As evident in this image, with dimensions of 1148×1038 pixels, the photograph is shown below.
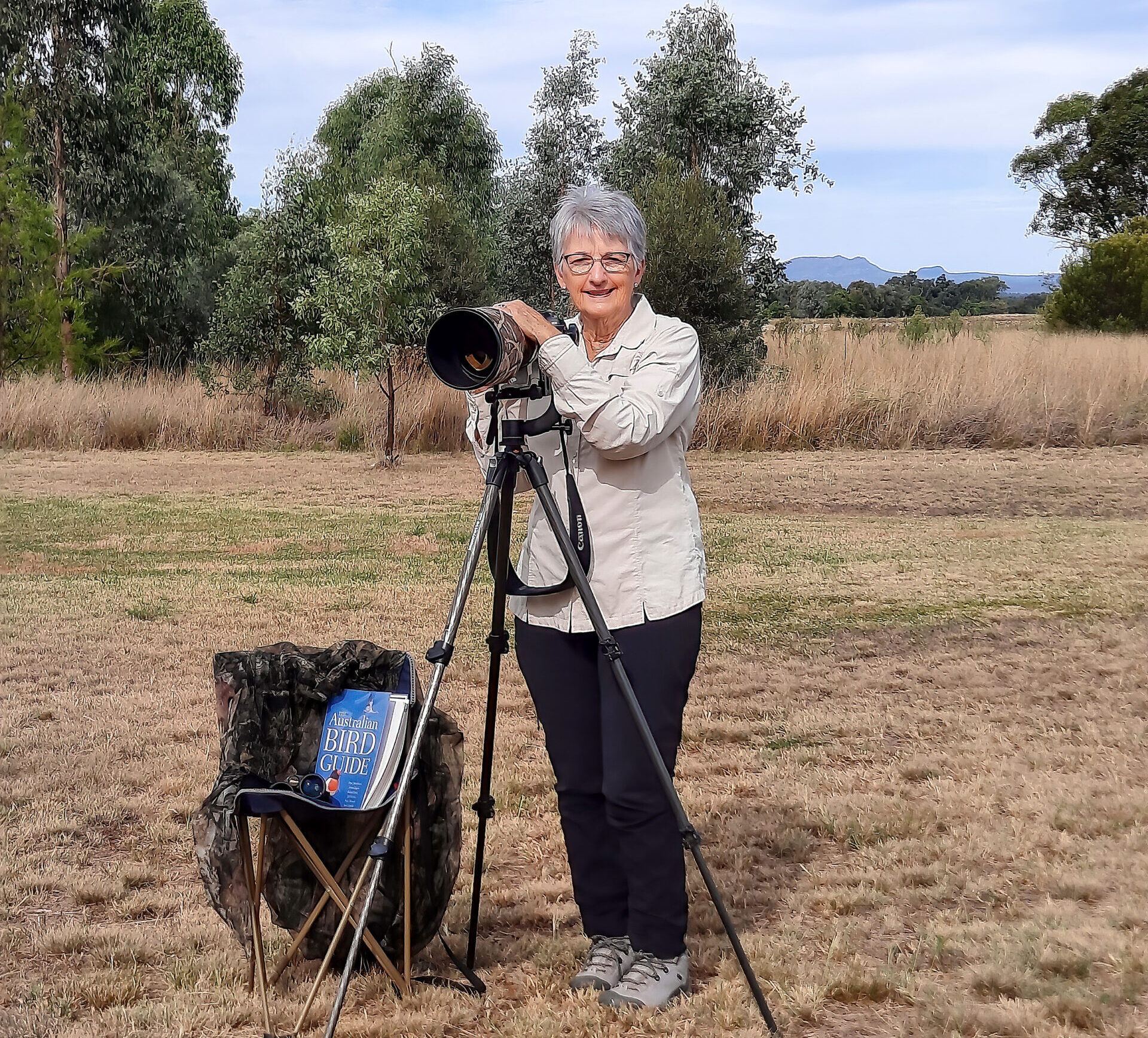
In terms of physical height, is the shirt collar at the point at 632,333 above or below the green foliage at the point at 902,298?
below

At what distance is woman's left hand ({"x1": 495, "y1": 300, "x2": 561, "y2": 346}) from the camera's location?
8.77ft

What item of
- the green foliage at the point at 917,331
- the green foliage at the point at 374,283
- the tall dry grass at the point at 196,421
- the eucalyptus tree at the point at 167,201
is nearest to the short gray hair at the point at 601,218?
the green foliage at the point at 374,283

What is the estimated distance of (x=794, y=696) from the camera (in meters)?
6.45

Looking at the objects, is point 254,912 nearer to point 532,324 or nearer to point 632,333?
point 532,324

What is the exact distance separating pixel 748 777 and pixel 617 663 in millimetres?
2587

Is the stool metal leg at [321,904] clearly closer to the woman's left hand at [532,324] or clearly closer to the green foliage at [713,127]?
the woman's left hand at [532,324]

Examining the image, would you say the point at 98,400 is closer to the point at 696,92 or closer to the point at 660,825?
the point at 696,92

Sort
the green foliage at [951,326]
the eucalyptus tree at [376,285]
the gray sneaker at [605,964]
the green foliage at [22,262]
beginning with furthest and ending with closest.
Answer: the green foliage at [22,262], the green foliage at [951,326], the eucalyptus tree at [376,285], the gray sneaker at [605,964]

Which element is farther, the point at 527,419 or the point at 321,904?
the point at 321,904

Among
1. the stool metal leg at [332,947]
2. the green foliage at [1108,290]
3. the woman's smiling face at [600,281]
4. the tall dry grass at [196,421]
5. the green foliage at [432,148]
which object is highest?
the green foliage at [432,148]

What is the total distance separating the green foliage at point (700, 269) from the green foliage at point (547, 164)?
32.4 feet

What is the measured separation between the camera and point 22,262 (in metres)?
26.0

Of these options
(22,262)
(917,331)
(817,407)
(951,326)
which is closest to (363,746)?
(817,407)

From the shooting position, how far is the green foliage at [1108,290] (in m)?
29.9
